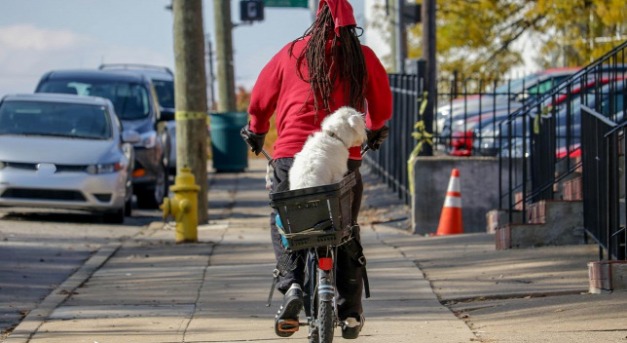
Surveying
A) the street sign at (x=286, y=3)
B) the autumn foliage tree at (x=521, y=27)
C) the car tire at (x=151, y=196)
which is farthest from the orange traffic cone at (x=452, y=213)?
the street sign at (x=286, y=3)

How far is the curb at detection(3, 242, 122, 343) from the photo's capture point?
837 cm

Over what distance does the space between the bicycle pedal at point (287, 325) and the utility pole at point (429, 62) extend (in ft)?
33.7

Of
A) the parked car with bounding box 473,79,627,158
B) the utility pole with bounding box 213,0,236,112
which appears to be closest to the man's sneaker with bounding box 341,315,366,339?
the parked car with bounding box 473,79,627,158

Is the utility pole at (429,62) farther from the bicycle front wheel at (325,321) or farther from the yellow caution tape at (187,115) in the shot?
the bicycle front wheel at (325,321)

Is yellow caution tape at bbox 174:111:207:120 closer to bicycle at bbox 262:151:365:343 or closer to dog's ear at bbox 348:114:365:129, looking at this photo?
bicycle at bbox 262:151:365:343

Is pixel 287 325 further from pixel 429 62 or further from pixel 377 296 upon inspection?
pixel 429 62

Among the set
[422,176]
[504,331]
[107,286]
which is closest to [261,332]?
[504,331]

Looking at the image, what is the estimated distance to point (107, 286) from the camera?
10508 mm

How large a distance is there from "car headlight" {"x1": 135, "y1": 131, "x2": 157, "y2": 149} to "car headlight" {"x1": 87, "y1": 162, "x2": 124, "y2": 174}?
2400 millimetres

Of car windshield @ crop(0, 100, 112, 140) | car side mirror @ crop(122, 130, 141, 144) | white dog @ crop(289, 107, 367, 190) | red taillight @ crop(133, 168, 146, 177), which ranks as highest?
white dog @ crop(289, 107, 367, 190)

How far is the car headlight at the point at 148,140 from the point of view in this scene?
1892 cm

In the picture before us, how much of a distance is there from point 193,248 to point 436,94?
457 cm

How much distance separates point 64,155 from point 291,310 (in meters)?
9.92

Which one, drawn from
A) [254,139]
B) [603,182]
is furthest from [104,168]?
[254,139]
